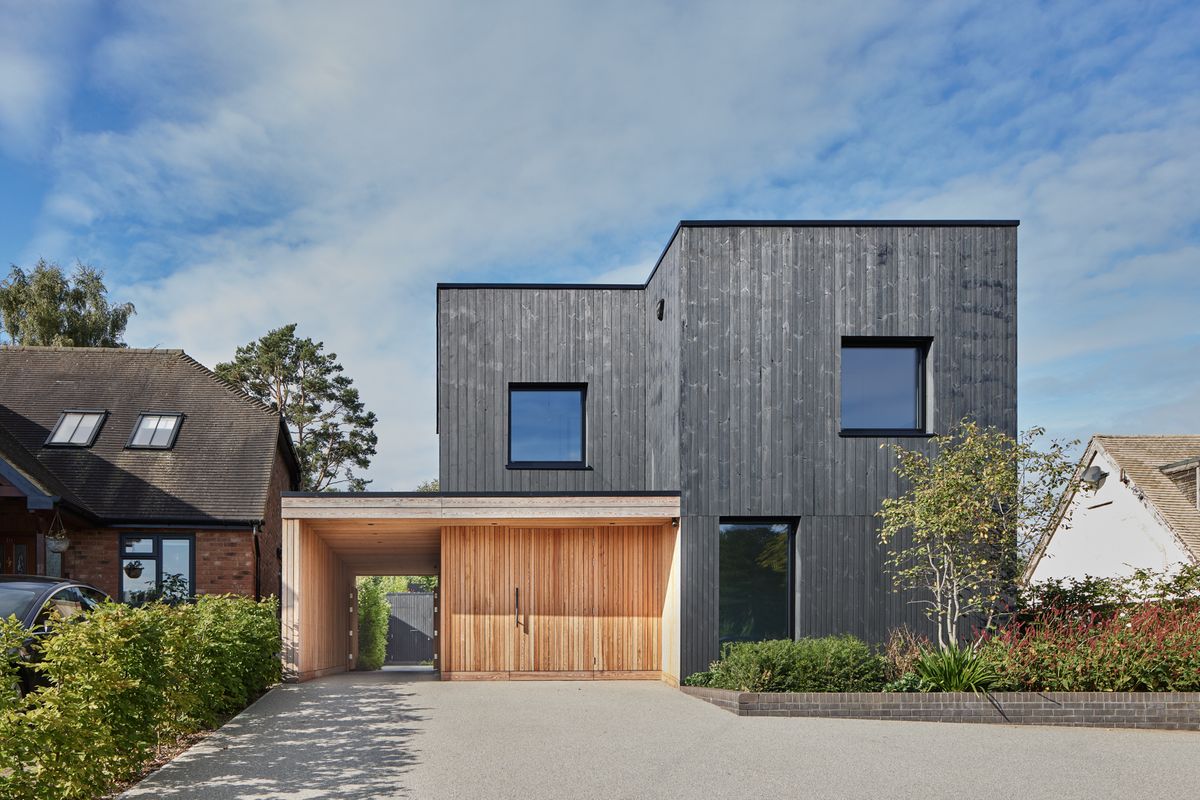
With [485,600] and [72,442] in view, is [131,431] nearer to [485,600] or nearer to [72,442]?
[72,442]

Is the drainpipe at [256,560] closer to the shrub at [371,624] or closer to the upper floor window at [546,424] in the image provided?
the upper floor window at [546,424]

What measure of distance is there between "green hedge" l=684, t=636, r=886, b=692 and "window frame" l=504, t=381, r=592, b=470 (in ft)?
19.3

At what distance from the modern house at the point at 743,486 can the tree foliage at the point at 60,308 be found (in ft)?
68.0

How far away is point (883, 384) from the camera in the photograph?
46.3 ft

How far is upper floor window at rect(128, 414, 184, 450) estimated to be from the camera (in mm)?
18500

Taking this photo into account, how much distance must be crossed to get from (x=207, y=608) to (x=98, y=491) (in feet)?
26.0

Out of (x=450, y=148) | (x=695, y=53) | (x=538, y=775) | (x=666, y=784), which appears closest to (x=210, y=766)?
(x=538, y=775)

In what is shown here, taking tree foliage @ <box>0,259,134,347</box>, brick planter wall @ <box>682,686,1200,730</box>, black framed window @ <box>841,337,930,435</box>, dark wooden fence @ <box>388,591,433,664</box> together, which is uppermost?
tree foliage @ <box>0,259,134,347</box>

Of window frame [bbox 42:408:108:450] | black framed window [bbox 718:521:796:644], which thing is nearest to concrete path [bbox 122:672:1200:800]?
black framed window [bbox 718:521:796:644]

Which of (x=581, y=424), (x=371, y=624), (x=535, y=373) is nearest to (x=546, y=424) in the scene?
(x=581, y=424)

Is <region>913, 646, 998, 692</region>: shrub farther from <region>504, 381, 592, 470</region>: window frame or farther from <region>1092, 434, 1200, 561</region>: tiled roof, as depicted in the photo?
<region>1092, 434, 1200, 561</region>: tiled roof

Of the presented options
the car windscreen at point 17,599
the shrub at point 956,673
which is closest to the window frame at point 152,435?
the car windscreen at point 17,599

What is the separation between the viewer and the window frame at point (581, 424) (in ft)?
53.8

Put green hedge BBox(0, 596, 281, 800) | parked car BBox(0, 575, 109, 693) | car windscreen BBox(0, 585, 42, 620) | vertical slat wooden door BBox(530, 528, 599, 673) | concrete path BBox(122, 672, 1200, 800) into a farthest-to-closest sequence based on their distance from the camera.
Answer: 1. vertical slat wooden door BBox(530, 528, 599, 673)
2. car windscreen BBox(0, 585, 42, 620)
3. parked car BBox(0, 575, 109, 693)
4. concrete path BBox(122, 672, 1200, 800)
5. green hedge BBox(0, 596, 281, 800)
